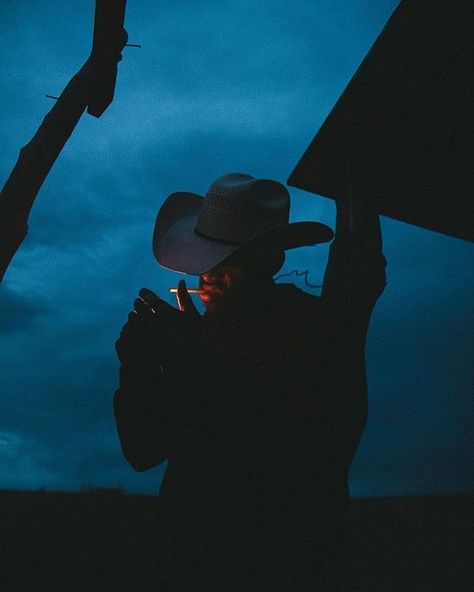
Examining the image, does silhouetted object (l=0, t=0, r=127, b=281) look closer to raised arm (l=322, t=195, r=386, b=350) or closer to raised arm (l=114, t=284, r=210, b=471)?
raised arm (l=114, t=284, r=210, b=471)

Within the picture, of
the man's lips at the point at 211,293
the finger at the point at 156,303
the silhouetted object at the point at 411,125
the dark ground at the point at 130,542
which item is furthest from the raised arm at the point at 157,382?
the silhouetted object at the point at 411,125

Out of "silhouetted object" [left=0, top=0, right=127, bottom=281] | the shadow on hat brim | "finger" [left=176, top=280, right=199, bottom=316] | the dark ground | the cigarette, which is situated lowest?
the dark ground

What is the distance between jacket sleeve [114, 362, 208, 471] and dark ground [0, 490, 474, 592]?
926mm

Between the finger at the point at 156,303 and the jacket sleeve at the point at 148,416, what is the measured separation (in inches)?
8.2

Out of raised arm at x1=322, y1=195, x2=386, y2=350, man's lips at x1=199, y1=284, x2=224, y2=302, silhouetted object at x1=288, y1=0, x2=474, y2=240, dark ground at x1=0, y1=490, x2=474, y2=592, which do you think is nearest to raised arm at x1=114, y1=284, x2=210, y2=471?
man's lips at x1=199, y1=284, x2=224, y2=302

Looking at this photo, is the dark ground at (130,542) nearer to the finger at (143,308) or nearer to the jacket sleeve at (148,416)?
the jacket sleeve at (148,416)

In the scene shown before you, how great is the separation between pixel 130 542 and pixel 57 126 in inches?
82.7

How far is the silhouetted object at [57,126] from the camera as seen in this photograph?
7.65 feet

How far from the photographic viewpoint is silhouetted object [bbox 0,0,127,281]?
233 cm

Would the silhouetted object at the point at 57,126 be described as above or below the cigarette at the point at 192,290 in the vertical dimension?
above

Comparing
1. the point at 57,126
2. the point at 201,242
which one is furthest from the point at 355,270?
the point at 57,126

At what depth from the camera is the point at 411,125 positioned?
2.53 m

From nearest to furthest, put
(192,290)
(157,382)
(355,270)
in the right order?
(157,382), (192,290), (355,270)

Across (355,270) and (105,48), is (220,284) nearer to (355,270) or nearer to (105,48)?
(355,270)
